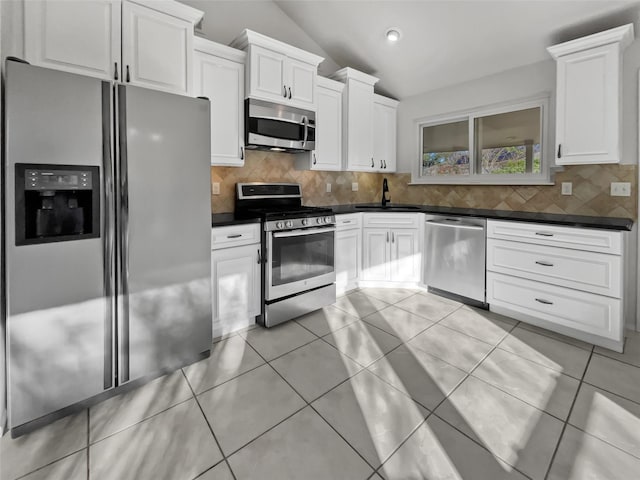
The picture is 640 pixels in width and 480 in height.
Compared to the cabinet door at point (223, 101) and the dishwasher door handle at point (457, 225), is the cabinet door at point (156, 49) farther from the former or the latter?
the dishwasher door handle at point (457, 225)

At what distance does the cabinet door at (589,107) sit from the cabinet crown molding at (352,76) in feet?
6.07

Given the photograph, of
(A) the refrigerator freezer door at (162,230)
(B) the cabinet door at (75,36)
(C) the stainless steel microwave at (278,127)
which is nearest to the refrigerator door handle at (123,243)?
(A) the refrigerator freezer door at (162,230)

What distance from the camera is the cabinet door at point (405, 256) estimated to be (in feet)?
11.7

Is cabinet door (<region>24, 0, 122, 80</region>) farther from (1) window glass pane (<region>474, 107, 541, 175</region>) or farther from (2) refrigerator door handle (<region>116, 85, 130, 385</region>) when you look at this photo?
(1) window glass pane (<region>474, 107, 541, 175</region>)

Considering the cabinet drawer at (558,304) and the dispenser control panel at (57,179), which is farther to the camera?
the cabinet drawer at (558,304)

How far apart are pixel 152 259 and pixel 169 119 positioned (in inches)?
32.5

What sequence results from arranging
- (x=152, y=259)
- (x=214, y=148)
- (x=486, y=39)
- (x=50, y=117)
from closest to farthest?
(x=50, y=117)
(x=152, y=259)
(x=214, y=148)
(x=486, y=39)

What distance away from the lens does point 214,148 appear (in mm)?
2699

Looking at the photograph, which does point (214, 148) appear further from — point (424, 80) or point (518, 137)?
point (518, 137)

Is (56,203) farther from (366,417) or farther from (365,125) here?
(365,125)

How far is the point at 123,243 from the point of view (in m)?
1.78

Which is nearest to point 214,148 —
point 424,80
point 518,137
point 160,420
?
point 160,420

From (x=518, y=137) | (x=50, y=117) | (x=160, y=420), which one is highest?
(x=518, y=137)

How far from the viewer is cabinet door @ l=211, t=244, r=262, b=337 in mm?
2438
